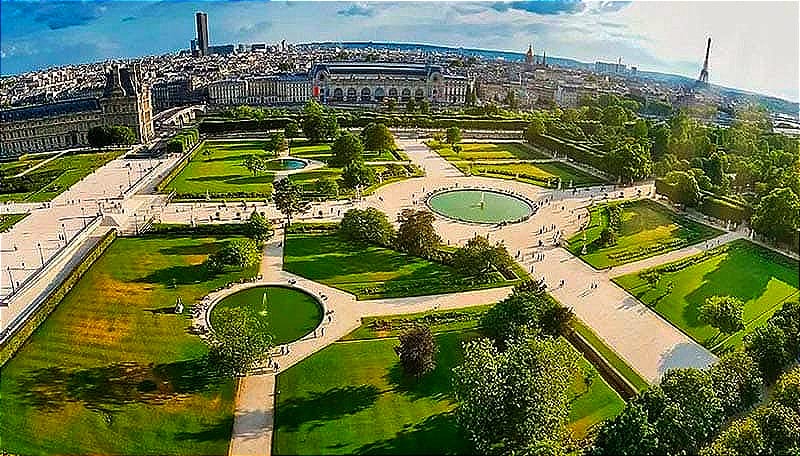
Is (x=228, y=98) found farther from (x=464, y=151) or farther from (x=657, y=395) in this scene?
(x=657, y=395)

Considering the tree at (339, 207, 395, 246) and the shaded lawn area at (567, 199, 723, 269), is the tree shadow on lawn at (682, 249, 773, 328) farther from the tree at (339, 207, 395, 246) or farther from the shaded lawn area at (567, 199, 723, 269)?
the tree at (339, 207, 395, 246)

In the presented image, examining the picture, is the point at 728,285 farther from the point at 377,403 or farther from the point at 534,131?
the point at 534,131

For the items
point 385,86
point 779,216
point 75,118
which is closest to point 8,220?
point 75,118

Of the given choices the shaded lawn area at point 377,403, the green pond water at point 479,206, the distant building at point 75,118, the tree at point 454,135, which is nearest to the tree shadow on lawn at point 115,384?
the shaded lawn area at point 377,403

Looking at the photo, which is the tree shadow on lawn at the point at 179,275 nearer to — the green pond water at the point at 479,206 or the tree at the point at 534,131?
the green pond water at the point at 479,206

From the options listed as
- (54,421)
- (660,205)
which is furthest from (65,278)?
(660,205)

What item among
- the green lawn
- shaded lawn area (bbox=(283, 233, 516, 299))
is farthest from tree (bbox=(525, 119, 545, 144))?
the green lawn
